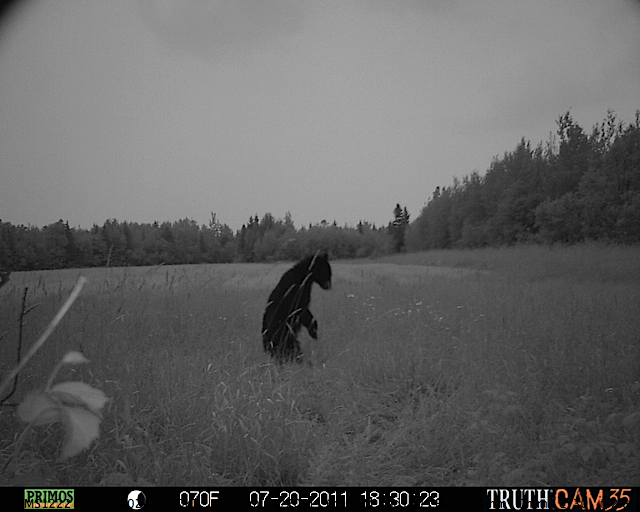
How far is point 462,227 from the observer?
428cm

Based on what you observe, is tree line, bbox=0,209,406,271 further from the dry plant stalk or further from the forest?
the dry plant stalk

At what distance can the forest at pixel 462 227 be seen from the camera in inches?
81.7

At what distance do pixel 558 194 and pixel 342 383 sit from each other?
312cm

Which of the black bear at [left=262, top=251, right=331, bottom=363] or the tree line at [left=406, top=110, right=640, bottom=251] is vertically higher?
the tree line at [left=406, top=110, right=640, bottom=251]

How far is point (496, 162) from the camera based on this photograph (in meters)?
3.35

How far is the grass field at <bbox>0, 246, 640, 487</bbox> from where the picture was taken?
1779 mm

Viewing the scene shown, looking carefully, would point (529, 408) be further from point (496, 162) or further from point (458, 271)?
point (458, 271)

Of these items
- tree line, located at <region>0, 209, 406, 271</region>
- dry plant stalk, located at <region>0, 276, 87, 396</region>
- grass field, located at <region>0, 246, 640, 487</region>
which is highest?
tree line, located at <region>0, 209, 406, 271</region>

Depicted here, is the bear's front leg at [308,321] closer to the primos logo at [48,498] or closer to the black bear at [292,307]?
the black bear at [292,307]

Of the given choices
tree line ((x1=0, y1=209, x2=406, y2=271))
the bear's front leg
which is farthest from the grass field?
the bear's front leg

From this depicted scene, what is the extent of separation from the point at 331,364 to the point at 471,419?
122 cm

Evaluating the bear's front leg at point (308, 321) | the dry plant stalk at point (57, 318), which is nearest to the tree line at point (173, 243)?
the bear's front leg at point (308, 321)

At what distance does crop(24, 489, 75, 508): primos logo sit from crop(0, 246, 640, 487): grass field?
0.57ft

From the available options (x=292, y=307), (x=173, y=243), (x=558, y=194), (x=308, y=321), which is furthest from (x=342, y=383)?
(x=558, y=194)
